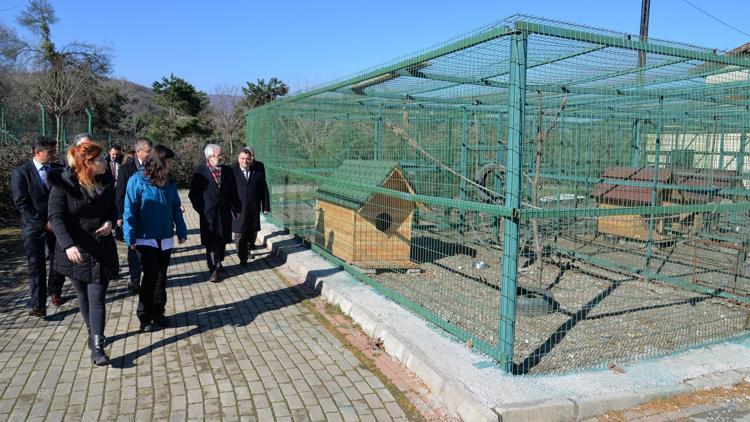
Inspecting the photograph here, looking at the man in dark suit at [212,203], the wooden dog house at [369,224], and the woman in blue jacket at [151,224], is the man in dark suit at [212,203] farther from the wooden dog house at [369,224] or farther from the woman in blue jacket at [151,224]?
the woman in blue jacket at [151,224]

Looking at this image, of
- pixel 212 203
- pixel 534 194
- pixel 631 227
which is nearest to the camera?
pixel 534 194

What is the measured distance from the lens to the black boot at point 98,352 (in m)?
4.20

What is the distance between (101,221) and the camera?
14.1 feet

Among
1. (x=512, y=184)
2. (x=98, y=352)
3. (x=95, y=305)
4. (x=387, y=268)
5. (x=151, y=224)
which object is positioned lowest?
(x=98, y=352)

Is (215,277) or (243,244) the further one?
(243,244)

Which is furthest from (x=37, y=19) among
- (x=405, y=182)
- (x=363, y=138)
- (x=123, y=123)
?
(x=405, y=182)

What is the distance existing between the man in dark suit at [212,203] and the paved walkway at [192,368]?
3.19 ft

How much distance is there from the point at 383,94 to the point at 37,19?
24.4 m

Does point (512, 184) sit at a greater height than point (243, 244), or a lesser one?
greater

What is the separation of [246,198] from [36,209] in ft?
9.32

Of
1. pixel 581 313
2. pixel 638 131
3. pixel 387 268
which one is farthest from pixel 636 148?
pixel 387 268

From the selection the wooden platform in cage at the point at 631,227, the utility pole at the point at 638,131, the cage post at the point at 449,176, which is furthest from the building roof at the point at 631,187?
the cage post at the point at 449,176

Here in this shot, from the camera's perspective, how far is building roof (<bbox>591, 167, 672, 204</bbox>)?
8.59 metres

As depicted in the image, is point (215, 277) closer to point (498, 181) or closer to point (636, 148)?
point (498, 181)
